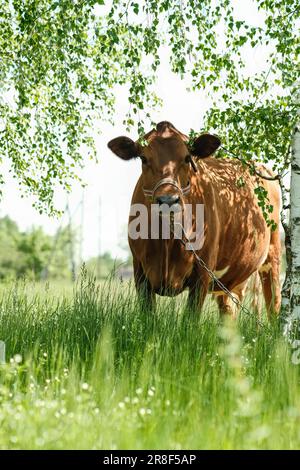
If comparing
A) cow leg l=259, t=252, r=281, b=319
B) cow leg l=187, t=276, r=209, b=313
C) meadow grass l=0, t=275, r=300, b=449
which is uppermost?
cow leg l=259, t=252, r=281, b=319

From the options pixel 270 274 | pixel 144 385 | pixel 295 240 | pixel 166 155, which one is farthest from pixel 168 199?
pixel 270 274

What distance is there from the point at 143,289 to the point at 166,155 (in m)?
1.46

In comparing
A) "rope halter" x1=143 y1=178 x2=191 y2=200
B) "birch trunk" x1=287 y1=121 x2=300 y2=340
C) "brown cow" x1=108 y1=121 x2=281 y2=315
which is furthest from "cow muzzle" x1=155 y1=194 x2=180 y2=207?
"birch trunk" x1=287 y1=121 x2=300 y2=340

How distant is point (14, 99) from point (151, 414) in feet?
26.9

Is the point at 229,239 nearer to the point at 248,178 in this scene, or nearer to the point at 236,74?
the point at 248,178

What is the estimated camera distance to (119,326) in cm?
655

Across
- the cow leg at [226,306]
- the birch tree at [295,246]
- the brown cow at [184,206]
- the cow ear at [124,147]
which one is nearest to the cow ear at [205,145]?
the brown cow at [184,206]

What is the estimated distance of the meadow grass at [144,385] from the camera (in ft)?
13.4

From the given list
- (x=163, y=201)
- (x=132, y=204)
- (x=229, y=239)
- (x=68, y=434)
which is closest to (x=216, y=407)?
(x=68, y=434)

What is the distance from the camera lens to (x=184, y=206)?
24.5ft

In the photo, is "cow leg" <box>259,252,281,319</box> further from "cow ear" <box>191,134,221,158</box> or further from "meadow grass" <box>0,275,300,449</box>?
"cow ear" <box>191,134,221,158</box>

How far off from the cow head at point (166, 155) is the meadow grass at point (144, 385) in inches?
44.6

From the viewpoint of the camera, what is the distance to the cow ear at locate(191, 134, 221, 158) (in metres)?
7.52

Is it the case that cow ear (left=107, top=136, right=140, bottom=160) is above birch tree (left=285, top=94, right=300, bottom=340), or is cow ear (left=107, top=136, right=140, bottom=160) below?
above
